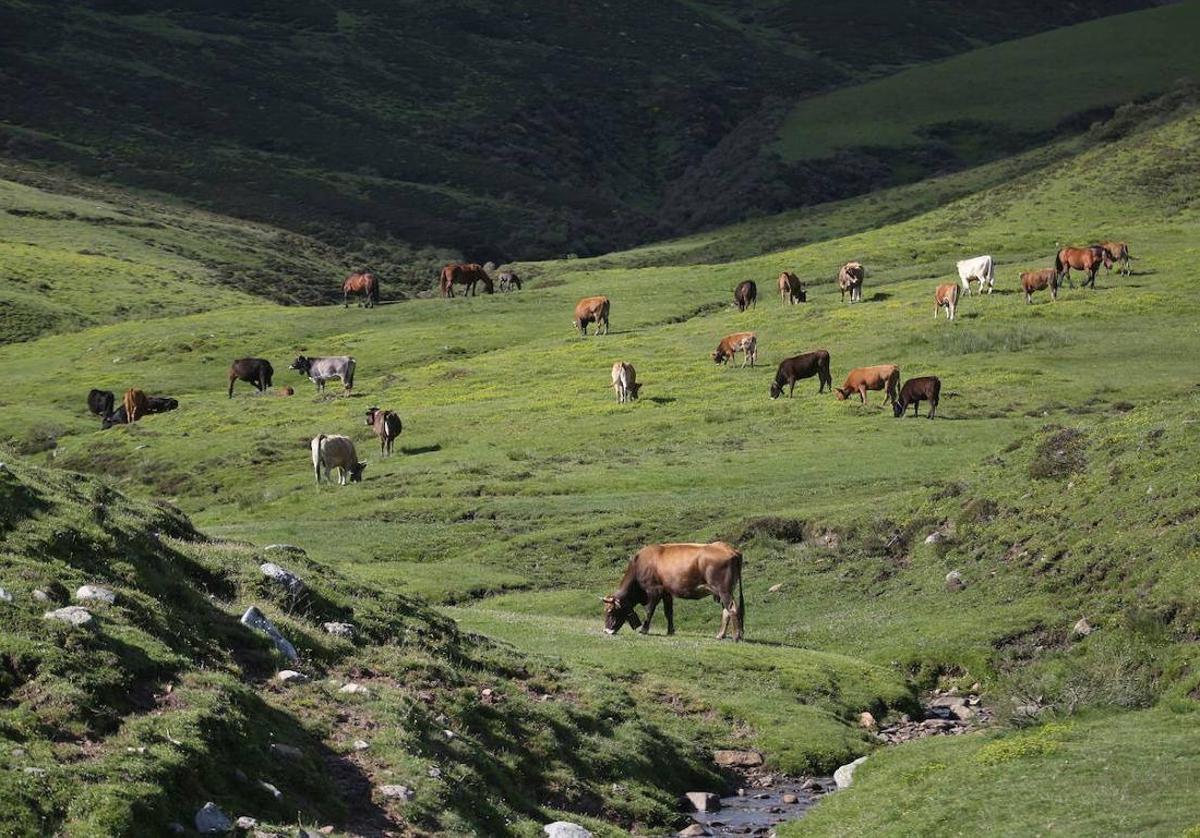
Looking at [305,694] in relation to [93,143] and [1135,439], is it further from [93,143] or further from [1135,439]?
[93,143]

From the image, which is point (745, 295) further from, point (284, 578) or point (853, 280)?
point (284, 578)

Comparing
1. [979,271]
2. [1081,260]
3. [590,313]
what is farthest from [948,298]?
[590,313]

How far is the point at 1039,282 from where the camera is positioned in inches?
2864

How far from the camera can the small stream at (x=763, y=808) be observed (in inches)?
A: 827

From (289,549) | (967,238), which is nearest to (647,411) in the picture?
(289,549)

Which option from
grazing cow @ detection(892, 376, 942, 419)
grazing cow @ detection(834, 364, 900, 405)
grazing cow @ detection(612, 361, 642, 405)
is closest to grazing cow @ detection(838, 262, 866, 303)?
grazing cow @ detection(612, 361, 642, 405)

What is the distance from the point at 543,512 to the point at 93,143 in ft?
540

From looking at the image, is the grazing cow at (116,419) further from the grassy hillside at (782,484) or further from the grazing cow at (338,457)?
the grazing cow at (338,457)

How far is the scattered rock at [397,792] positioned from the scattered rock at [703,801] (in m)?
5.47

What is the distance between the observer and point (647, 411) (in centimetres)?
6228

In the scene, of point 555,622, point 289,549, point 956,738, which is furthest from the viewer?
point 555,622

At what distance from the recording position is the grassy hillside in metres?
24.3

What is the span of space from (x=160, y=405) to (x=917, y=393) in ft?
126

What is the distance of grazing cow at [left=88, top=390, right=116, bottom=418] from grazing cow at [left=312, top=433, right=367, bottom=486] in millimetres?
24941
